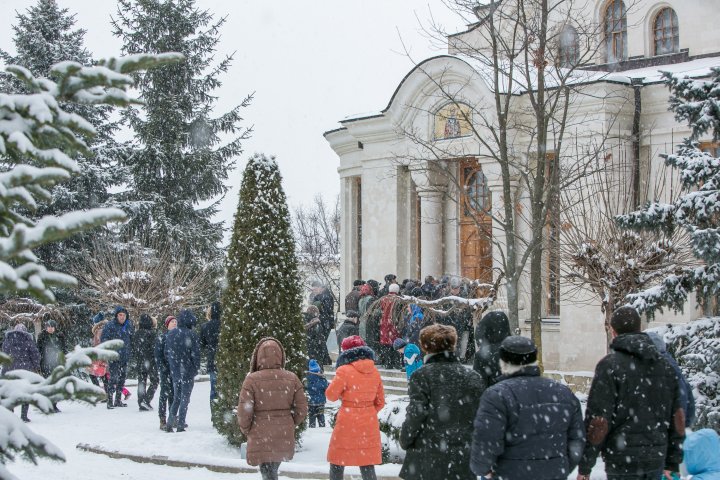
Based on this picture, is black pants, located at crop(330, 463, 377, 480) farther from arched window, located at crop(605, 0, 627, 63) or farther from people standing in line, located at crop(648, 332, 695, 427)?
arched window, located at crop(605, 0, 627, 63)

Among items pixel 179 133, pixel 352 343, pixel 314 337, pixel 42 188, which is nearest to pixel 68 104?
pixel 179 133

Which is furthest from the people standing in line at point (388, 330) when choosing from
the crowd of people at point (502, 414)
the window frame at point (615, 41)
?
the window frame at point (615, 41)

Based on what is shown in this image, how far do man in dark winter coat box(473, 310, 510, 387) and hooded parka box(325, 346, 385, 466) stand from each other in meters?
1.22

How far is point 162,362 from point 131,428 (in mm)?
1169

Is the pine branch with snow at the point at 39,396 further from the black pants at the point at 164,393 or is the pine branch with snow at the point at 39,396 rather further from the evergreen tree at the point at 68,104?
the evergreen tree at the point at 68,104

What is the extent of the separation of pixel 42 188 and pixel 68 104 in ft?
80.5

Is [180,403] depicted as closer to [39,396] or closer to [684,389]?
[684,389]

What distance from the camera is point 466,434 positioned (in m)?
5.98

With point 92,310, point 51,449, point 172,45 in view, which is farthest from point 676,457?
point 172,45

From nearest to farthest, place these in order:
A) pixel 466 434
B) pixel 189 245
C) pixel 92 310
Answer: pixel 466 434, pixel 92 310, pixel 189 245

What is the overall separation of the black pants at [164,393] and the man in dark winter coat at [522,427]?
9034 mm

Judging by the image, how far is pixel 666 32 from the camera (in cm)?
2277

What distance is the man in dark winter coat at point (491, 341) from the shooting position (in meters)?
6.98

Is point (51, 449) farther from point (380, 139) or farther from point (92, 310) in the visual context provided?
point (92, 310)
